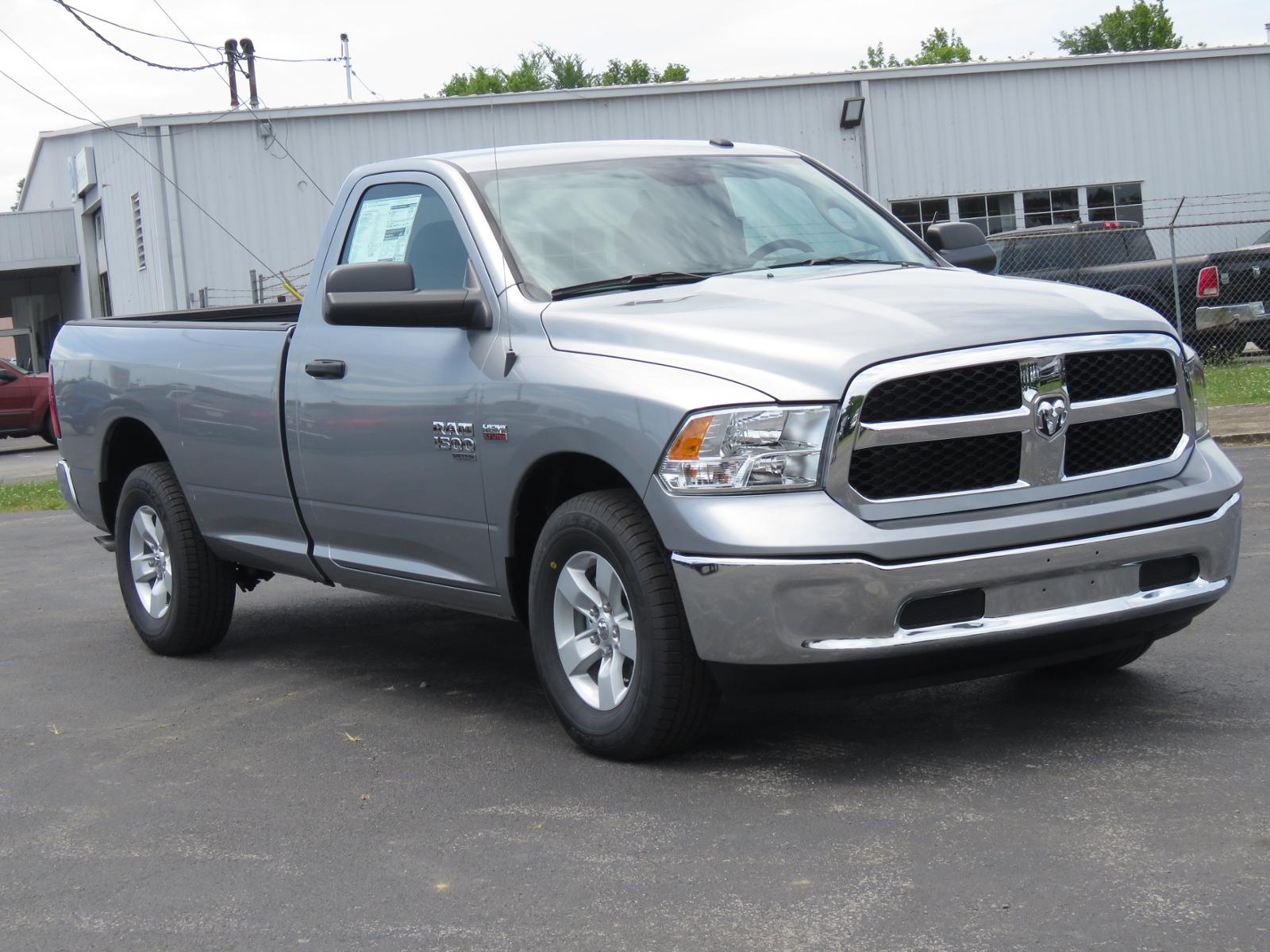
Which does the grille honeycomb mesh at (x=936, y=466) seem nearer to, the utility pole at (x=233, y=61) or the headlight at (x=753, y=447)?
the headlight at (x=753, y=447)

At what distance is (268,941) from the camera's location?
12.2 feet

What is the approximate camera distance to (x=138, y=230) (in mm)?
29984

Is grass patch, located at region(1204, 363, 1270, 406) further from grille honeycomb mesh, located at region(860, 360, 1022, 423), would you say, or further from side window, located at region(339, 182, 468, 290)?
grille honeycomb mesh, located at region(860, 360, 1022, 423)

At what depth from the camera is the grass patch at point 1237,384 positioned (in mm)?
15906

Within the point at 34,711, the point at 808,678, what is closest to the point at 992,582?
the point at 808,678

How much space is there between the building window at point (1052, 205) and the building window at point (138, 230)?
15.8 meters

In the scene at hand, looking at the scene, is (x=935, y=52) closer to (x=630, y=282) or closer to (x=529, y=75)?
(x=529, y=75)

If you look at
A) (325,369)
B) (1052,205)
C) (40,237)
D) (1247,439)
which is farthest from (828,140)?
(325,369)

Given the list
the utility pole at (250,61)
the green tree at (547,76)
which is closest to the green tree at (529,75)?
the green tree at (547,76)

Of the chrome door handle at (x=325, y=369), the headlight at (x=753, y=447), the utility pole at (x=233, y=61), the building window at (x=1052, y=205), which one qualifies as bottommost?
the headlight at (x=753, y=447)

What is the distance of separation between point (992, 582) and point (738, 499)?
72 centimetres

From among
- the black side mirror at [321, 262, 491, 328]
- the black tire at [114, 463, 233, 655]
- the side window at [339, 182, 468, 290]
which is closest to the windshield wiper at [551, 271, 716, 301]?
the black side mirror at [321, 262, 491, 328]

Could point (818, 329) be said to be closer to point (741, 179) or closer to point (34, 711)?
point (741, 179)

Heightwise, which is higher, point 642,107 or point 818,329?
point 642,107
